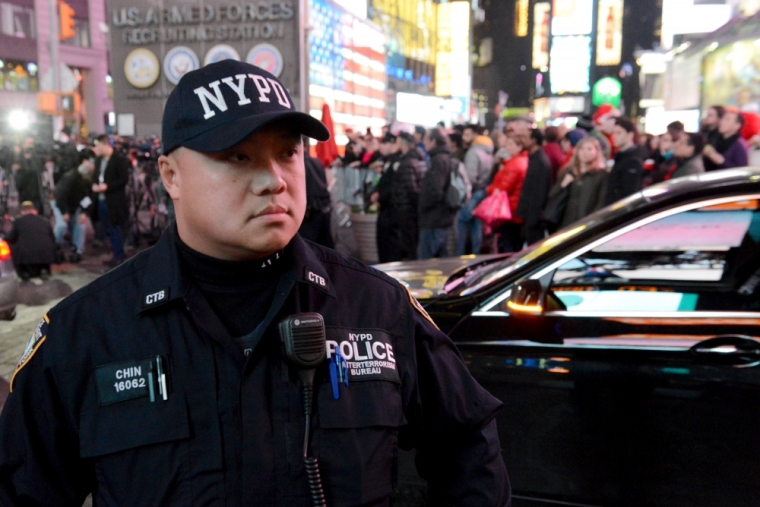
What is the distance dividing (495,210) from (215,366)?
22.4 ft

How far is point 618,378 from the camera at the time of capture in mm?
2881

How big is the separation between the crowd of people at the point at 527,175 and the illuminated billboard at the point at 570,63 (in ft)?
105

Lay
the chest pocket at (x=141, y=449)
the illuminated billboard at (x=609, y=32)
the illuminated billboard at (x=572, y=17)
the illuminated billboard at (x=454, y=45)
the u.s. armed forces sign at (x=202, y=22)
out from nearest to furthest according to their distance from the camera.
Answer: the chest pocket at (x=141, y=449), the u.s. armed forces sign at (x=202, y=22), the illuminated billboard at (x=572, y=17), the illuminated billboard at (x=609, y=32), the illuminated billboard at (x=454, y=45)

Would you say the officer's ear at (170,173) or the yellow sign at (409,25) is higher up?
the yellow sign at (409,25)

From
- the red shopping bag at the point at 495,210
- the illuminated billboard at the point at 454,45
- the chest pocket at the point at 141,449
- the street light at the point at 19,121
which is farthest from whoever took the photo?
the illuminated billboard at the point at 454,45

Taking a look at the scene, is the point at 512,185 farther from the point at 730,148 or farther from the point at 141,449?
the point at 141,449

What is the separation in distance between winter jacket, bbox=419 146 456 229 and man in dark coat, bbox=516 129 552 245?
951mm

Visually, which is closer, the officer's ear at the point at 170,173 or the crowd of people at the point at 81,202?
the officer's ear at the point at 170,173

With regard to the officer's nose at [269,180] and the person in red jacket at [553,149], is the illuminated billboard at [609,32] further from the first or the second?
the officer's nose at [269,180]

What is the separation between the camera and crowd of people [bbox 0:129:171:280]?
9000mm

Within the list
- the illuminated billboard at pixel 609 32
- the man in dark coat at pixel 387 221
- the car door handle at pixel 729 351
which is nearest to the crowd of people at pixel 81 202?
the man in dark coat at pixel 387 221

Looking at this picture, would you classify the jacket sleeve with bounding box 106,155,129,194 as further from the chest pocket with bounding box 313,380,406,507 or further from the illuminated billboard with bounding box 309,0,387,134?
the chest pocket with bounding box 313,380,406,507

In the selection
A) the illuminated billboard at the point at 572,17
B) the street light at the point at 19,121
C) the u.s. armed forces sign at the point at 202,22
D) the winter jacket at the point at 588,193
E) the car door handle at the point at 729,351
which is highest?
the illuminated billboard at the point at 572,17

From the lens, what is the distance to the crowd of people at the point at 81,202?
9000mm
